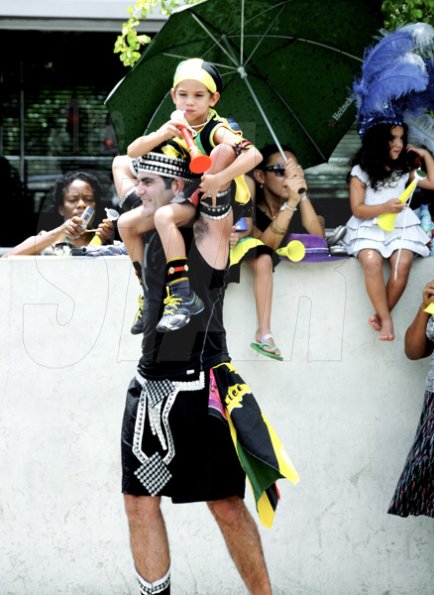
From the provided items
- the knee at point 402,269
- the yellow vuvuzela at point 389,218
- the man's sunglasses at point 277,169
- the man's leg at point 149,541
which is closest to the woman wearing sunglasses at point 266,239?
the man's sunglasses at point 277,169

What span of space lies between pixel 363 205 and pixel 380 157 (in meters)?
0.25

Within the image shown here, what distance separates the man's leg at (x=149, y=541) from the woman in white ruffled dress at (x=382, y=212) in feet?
4.88

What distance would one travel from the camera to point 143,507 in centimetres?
435

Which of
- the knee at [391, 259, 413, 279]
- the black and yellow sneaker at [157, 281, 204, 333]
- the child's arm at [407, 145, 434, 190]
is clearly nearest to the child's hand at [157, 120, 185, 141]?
the black and yellow sneaker at [157, 281, 204, 333]

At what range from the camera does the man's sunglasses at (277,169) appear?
5379mm

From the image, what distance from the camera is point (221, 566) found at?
208 inches

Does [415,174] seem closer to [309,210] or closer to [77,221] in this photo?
[309,210]

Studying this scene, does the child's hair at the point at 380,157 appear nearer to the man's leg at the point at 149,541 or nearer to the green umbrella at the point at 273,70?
the green umbrella at the point at 273,70

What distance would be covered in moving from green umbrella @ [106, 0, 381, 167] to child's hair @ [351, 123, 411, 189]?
16.2 inches

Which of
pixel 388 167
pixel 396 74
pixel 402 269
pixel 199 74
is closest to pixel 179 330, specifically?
pixel 199 74

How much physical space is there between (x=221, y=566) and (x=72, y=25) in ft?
13.2

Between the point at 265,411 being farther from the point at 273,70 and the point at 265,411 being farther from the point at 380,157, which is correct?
the point at 273,70

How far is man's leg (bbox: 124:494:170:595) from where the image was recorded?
171 inches

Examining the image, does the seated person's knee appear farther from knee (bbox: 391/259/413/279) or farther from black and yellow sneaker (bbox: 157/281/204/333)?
black and yellow sneaker (bbox: 157/281/204/333)
